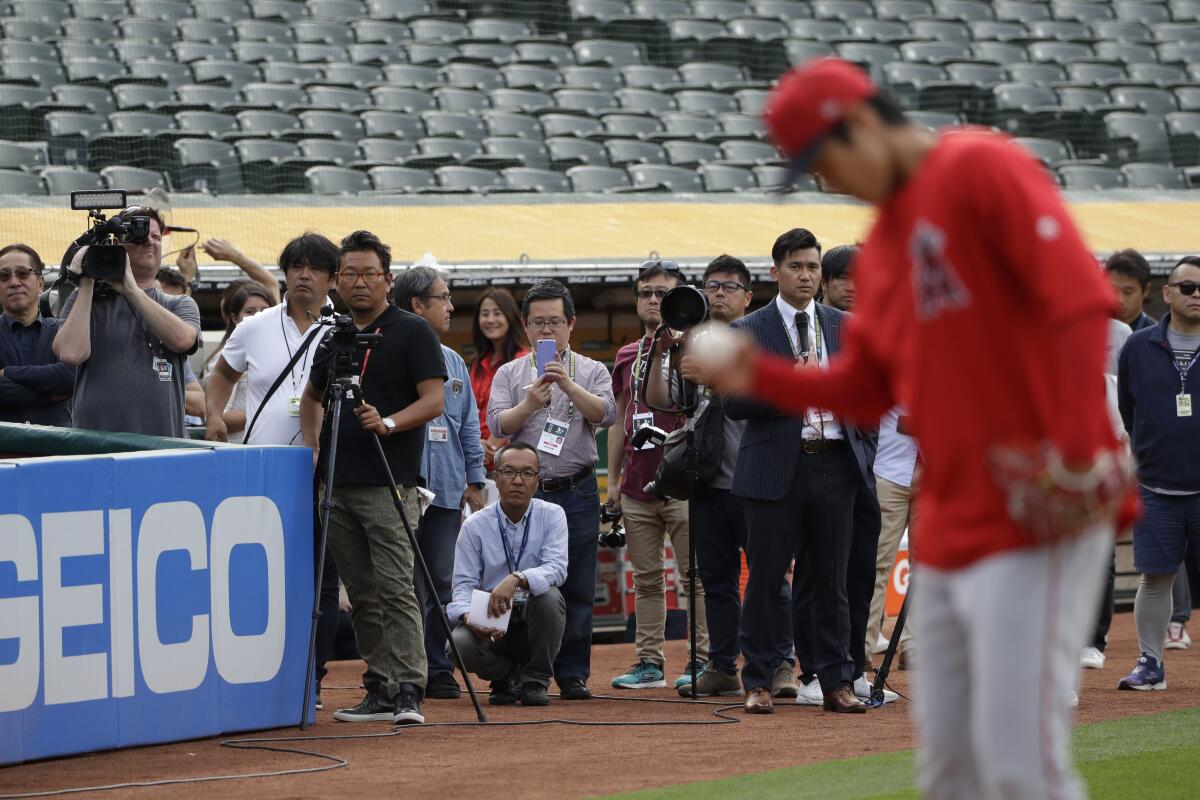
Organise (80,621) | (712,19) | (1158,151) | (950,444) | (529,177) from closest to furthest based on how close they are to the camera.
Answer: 1. (950,444)
2. (80,621)
3. (529,177)
4. (1158,151)
5. (712,19)

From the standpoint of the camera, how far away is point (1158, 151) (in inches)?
809

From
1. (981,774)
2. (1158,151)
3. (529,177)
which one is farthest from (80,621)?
(1158,151)

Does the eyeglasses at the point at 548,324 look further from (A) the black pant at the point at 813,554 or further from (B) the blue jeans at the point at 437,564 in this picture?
(A) the black pant at the point at 813,554

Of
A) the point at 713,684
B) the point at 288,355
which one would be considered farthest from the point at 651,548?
the point at 288,355

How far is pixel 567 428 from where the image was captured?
8.62 metres

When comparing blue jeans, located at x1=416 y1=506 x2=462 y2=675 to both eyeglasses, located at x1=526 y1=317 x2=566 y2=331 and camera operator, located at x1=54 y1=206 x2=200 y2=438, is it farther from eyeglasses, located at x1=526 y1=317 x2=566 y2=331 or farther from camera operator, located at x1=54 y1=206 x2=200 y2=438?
camera operator, located at x1=54 y1=206 x2=200 y2=438

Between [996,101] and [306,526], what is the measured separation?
53.2 ft

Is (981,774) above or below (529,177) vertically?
below

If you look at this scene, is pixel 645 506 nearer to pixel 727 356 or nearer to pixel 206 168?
pixel 727 356

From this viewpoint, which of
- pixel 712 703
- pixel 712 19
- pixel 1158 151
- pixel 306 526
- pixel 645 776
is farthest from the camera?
pixel 712 19

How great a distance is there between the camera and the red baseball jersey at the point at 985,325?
2.84 m

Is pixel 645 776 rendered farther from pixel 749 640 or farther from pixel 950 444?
pixel 950 444

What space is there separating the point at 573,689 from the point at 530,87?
44.1ft

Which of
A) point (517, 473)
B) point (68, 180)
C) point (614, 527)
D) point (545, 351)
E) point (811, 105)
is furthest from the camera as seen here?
point (68, 180)
